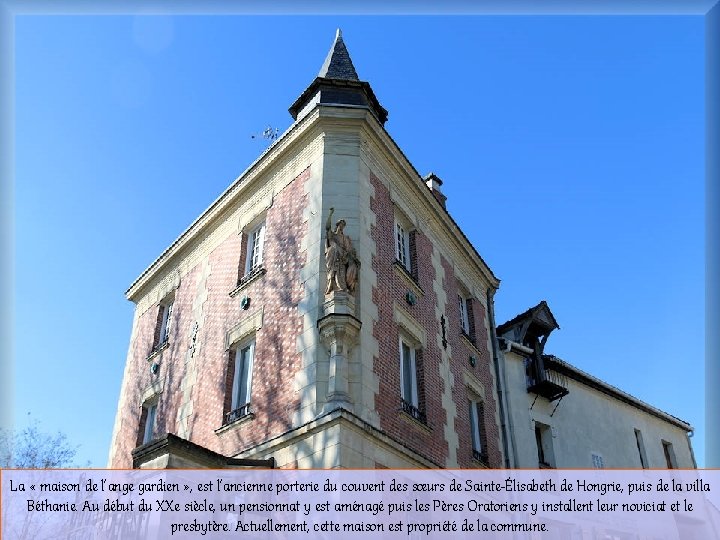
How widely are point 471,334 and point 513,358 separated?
2295 mm

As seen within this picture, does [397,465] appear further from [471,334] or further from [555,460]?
[555,460]

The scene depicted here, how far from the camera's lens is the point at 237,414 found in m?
11.0

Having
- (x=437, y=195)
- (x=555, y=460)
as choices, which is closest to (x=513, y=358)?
(x=555, y=460)

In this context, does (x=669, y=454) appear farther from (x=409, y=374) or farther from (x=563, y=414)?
(x=409, y=374)

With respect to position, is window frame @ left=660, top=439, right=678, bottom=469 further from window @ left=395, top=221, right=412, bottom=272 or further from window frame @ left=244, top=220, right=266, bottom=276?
window frame @ left=244, top=220, right=266, bottom=276

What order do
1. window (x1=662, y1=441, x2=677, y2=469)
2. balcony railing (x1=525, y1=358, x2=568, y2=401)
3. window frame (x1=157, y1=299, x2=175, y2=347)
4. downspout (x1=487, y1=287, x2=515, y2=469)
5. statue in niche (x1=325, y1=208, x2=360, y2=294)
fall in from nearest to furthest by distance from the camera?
statue in niche (x1=325, y1=208, x2=360, y2=294) → downspout (x1=487, y1=287, x2=515, y2=469) → window frame (x1=157, y1=299, x2=175, y2=347) → balcony railing (x1=525, y1=358, x2=568, y2=401) → window (x1=662, y1=441, x2=677, y2=469)

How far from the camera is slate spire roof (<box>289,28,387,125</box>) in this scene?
13.6 meters

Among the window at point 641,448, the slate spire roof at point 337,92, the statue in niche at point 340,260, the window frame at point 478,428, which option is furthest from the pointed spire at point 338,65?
the window at point 641,448

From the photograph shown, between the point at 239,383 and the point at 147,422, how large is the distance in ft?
14.1

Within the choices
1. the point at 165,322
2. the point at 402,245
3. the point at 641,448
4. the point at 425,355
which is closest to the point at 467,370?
the point at 425,355

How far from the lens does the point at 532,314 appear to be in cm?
1862

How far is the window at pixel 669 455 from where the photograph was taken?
22.4 metres

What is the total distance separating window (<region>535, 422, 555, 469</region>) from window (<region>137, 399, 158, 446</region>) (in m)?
10.1

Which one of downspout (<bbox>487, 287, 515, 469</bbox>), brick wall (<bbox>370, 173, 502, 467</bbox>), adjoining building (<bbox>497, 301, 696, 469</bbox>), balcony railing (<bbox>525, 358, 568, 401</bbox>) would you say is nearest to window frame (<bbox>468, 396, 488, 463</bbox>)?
brick wall (<bbox>370, 173, 502, 467</bbox>)
